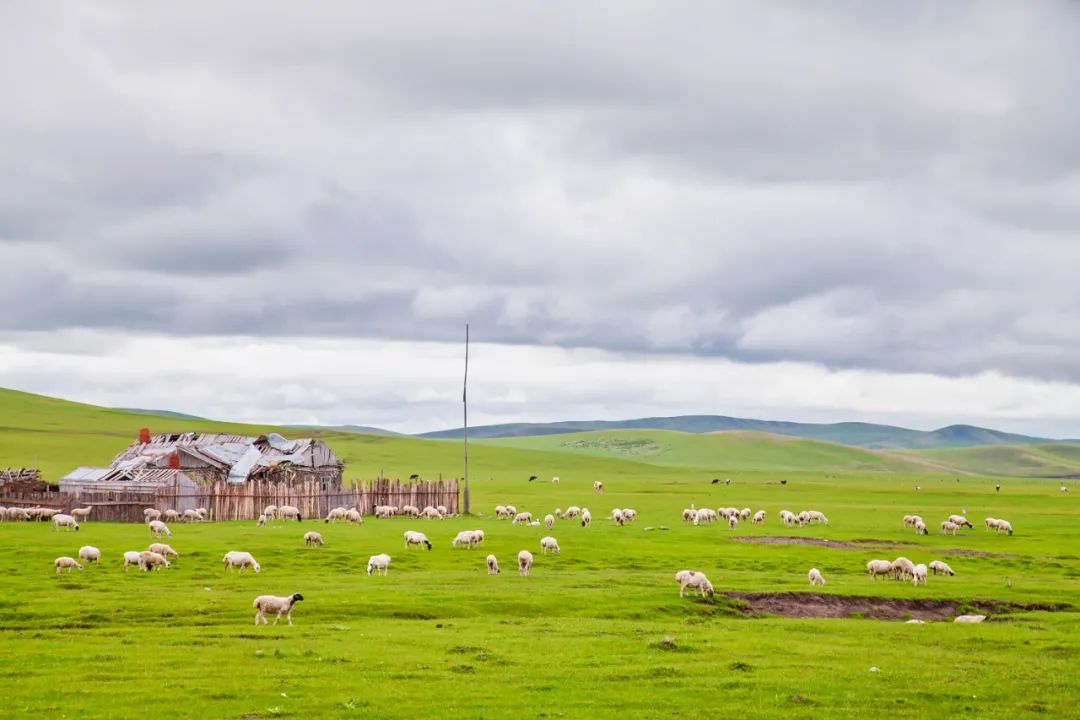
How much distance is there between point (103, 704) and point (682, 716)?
10.9 metres

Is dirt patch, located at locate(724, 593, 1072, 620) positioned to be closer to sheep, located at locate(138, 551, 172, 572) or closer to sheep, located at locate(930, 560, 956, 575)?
sheep, located at locate(930, 560, 956, 575)

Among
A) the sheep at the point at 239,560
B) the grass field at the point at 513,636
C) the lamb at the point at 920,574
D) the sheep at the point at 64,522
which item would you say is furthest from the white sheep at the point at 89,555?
the lamb at the point at 920,574

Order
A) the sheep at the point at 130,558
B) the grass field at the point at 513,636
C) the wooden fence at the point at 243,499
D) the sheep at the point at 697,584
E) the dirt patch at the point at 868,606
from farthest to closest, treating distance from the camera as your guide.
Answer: the wooden fence at the point at 243,499
the sheep at the point at 130,558
the dirt patch at the point at 868,606
the sheep at the point at 697,584
the grass field at the point at 513,636

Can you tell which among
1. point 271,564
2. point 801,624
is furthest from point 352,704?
point 271,564

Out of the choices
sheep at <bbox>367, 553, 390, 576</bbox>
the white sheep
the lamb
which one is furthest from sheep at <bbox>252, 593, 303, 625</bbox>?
the lamb

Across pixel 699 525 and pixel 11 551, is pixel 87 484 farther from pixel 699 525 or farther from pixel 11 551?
pixel 699 525

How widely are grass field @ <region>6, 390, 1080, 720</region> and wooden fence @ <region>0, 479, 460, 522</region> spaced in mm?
7999

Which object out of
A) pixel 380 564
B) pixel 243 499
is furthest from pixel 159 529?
pixel 380 564

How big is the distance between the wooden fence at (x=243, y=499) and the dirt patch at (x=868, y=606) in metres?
39.4

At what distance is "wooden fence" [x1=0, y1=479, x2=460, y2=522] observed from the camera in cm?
6525

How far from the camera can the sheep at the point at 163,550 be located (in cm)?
4200

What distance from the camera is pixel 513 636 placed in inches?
1139

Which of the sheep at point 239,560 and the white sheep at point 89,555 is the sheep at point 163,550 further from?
the sheep at point 239,560

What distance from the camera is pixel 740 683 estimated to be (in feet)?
77.2
